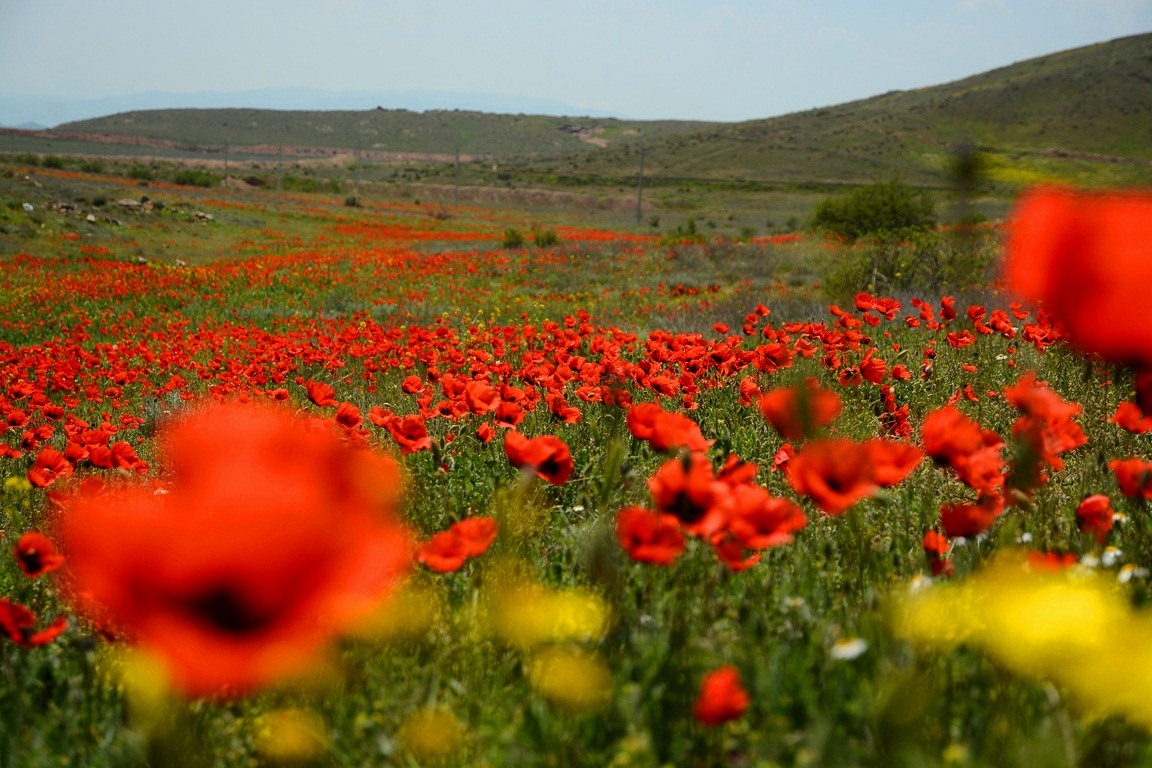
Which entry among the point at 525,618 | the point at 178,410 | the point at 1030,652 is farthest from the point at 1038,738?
the point at 178,410

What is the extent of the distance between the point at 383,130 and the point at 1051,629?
529ft

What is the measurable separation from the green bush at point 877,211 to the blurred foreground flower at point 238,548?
67.6ft

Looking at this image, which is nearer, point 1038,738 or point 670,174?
point 1038,738

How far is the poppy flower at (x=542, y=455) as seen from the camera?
1.72 metres

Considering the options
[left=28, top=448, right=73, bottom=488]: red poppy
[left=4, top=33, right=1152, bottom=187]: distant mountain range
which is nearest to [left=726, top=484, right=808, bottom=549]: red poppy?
[left=28, top=448, right=73, bottom=488]: red poppy

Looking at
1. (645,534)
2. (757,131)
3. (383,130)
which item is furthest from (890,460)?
(383,130)

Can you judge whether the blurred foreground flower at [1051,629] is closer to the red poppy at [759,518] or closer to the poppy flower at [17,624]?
the red poppy at [759,518]

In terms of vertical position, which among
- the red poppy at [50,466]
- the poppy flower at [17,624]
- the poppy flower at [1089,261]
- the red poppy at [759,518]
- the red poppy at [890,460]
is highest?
the poppy flower at [1089,261]

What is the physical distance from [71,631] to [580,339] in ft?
11.8

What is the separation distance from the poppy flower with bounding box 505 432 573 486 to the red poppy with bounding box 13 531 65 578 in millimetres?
1023

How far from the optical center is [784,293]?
1192 cm

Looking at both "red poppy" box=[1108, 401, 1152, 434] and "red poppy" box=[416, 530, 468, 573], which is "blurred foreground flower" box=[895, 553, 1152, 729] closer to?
"red poppy" box=[1108, 401, 1152, 434]

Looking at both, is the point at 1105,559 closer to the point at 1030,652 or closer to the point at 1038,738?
the point at 1030,652

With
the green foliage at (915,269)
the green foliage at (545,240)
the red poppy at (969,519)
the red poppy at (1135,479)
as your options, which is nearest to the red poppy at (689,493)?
the red poppy at (969,519)
